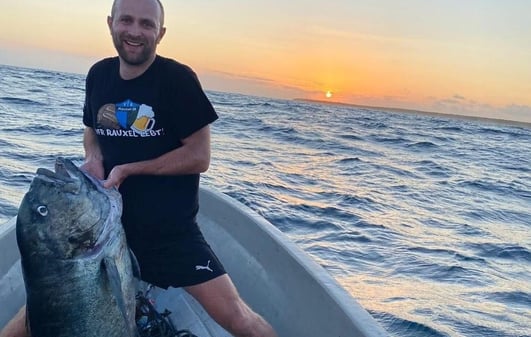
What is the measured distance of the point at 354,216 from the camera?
11320 mm

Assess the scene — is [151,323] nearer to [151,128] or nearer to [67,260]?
[151,128]

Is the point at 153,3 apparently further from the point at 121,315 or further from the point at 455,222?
the point at 455,222

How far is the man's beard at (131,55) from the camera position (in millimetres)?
3539

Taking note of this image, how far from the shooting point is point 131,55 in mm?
3562

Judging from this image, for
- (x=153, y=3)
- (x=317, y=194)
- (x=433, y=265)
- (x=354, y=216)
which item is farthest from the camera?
(x=317, y=194)

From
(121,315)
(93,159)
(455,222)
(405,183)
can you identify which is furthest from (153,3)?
(405,183)

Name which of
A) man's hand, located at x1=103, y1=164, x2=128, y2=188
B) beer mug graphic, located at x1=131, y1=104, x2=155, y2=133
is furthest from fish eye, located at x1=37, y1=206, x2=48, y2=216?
beer mug graphic, located at x1=131, y1=104, x2=155, y2=133

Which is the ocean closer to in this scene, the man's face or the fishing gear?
the fishing gear

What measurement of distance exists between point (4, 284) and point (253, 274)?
1.83m

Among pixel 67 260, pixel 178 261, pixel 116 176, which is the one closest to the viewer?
pixel 67 260

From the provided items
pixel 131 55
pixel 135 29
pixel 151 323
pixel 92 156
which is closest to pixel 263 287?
pixel 151 323

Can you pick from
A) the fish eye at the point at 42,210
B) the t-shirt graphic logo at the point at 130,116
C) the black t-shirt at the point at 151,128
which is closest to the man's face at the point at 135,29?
the black t-shirt at the point at 151,128

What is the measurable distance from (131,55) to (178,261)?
1247 millimetres

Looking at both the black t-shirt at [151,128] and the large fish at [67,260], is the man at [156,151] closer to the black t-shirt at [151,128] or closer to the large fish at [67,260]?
the black t-shirt at [151,128]
